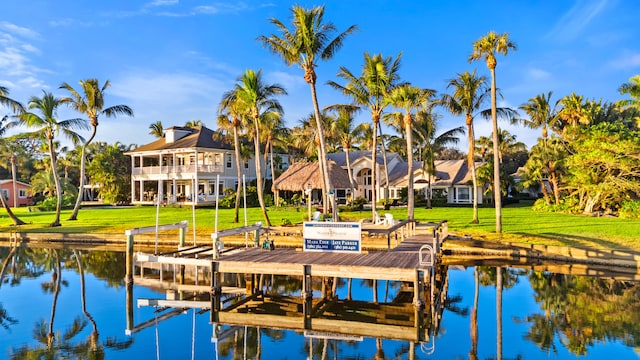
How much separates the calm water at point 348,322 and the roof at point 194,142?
30.7 metres

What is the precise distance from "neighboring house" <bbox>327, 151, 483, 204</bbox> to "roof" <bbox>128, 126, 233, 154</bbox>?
46.2ft

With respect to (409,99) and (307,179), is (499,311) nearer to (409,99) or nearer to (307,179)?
(409,99)

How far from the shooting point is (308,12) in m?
23.2

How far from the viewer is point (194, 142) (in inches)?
1873

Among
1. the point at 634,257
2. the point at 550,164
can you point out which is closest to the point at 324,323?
the point at 634,257

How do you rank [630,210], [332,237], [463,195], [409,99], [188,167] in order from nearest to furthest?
[332,237]
[409,99]
[630,210]
[188,167]
[463,195]

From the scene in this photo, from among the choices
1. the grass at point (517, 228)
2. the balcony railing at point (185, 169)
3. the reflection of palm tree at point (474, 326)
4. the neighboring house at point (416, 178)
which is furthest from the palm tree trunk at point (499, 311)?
the balcony railing at point (185, 169)

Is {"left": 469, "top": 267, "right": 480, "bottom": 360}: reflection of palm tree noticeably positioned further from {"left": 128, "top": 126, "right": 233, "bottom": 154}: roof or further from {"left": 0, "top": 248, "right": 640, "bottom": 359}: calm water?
{"left": 128, "top": 126, "right": 233, "bottom": 154}: roof

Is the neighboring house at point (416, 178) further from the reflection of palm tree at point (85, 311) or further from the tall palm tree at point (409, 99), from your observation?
the reflection of palm tree at point (85, 311)

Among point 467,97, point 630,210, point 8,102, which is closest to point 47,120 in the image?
point 8,102

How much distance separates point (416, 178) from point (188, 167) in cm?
2335

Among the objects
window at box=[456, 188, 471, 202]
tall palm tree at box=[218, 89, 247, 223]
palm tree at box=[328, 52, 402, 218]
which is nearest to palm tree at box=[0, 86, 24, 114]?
tall palm tree at box=[218, 89, 247, 223]

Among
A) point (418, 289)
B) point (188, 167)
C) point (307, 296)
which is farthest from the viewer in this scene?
point (188, 167)

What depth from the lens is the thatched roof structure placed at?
33375 mm
